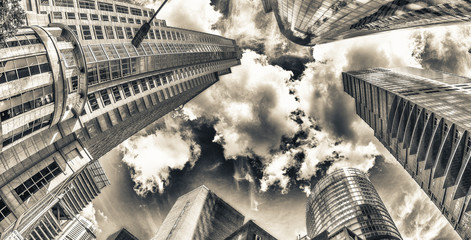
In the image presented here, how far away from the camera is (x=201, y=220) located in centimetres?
16800

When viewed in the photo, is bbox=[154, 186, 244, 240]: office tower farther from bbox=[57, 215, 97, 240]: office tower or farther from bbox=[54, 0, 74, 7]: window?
bbox=[54, 0, 74, 7]: window

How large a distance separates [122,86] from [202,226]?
425ft

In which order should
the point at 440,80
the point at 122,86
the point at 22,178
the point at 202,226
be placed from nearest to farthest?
the point at 22,178 < the point at 122,86 < the point at 440,80 < the point at 202,226

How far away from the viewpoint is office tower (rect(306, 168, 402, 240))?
132 metres

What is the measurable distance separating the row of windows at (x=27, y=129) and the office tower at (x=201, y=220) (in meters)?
126

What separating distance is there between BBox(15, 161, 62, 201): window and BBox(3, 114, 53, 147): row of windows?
26.4ft

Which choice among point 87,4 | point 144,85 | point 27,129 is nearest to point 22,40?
point 27,129

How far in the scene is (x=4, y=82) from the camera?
29.5 m

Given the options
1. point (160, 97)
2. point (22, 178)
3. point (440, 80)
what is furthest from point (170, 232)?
point (440, 80)

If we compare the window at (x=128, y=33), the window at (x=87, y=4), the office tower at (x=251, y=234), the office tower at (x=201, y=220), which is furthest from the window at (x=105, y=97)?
the office tower at (x=201, y=220)

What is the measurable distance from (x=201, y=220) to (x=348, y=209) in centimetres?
8982

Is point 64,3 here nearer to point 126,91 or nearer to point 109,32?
point 109,32

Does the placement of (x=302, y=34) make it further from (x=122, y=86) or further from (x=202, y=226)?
(x=202, y=226)

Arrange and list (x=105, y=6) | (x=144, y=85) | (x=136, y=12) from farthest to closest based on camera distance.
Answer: (x=136, y=12)
(x=105, y=6)
(x=144, y=85)
